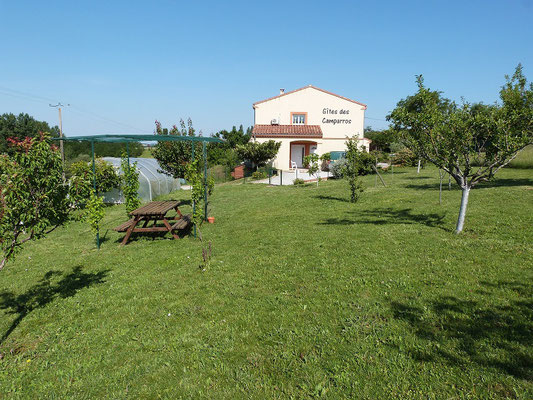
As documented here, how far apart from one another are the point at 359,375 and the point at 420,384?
62 cm

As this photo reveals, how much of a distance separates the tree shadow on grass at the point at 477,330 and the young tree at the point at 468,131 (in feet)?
13.4

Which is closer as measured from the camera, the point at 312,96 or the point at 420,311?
the point at 420,311

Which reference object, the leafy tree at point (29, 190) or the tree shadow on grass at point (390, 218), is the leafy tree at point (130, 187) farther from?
the leafy tree at point (29, 190)

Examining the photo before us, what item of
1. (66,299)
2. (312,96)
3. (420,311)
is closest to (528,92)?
(420,311)

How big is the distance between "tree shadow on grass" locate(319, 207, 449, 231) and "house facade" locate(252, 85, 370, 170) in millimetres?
22521

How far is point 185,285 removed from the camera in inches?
248

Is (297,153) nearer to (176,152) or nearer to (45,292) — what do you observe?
(176,152)

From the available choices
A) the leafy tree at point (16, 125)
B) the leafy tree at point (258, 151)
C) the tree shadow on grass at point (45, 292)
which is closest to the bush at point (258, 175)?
the leafy tree at point (258, 151)

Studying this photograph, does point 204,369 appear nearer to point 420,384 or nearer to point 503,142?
point 420,384

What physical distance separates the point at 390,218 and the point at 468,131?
3.65 m

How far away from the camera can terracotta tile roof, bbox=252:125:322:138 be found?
32562 mm

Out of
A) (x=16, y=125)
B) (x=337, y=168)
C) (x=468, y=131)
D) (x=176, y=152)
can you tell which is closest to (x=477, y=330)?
(x=468, y=131)

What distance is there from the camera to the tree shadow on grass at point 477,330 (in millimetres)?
3627

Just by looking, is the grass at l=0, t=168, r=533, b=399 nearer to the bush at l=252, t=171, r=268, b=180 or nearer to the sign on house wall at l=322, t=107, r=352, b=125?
the bush at l=252, t=171, r=268, b=180
